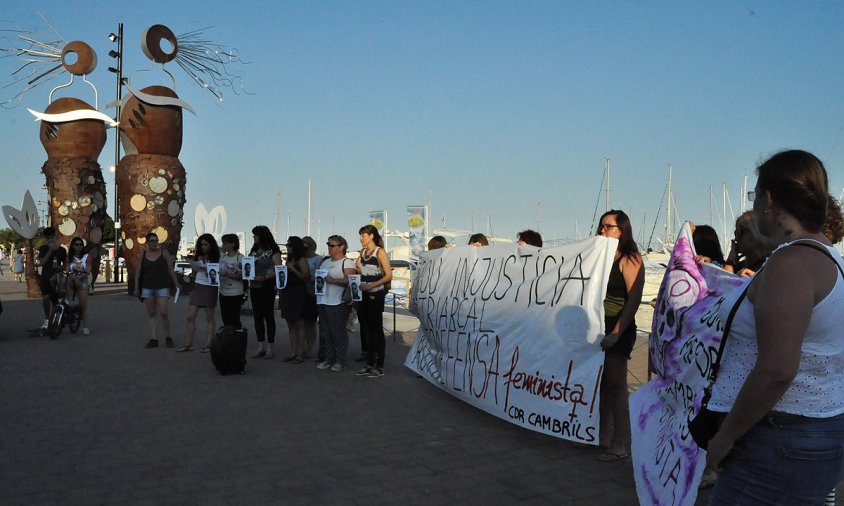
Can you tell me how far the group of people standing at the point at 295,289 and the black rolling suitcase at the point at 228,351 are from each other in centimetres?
118

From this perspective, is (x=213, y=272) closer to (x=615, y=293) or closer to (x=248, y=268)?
(x=248, y=268)

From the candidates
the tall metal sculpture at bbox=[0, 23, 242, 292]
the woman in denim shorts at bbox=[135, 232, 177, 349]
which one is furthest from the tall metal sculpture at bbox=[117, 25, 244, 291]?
the woman in denim shorts at bbox=[135, 232, 177, 349]

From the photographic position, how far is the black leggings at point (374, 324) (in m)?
9.48

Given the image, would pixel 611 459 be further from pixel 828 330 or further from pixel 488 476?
pixel 828 330

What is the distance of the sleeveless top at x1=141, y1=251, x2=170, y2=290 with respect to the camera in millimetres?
11711

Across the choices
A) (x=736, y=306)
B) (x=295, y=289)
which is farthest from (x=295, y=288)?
(x=736, y=306)

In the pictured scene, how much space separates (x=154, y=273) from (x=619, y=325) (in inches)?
331

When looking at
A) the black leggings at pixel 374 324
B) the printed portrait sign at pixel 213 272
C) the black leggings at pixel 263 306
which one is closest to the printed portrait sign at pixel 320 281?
the black leggings at pixel 374 324

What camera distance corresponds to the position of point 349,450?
596cm

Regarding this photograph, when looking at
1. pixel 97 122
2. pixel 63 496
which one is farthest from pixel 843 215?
pixel 97 122

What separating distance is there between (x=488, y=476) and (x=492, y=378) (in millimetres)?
1896

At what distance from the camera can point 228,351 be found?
934 cm

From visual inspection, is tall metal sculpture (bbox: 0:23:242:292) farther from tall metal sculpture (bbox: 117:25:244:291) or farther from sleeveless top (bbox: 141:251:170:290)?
sleeveless top (bbox: 141:251:170:290)

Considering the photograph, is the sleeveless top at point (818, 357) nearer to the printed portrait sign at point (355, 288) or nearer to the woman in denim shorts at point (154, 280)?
the printed portrait sign at point (355, 288)
